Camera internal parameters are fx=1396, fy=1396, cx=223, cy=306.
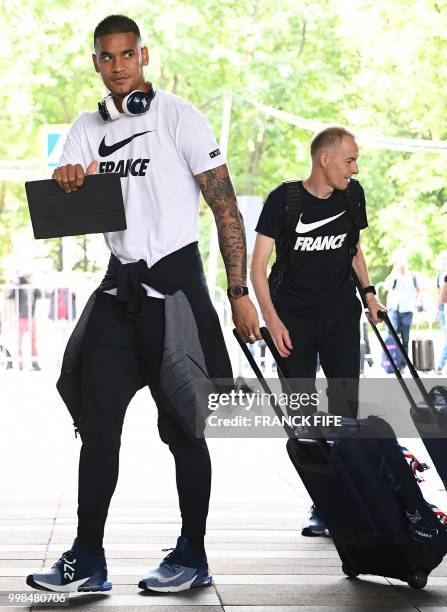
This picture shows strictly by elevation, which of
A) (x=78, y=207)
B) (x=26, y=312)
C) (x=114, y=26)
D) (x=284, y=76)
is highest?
(x=284, y=76)

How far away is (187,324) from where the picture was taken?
4.41m

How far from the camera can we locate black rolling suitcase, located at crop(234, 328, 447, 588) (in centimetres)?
429

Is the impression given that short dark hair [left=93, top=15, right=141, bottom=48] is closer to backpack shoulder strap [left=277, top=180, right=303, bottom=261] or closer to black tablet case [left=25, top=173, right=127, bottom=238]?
black tablet case [left=25, top=173, right=127, bottom=238]

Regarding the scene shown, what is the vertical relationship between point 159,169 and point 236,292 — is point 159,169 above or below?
above

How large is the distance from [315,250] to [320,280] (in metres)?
0.12

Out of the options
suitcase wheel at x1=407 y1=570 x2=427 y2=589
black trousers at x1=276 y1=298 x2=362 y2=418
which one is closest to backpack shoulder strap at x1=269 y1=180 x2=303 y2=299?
black trousers at x1=276 y1=298 x2=362 y2=418

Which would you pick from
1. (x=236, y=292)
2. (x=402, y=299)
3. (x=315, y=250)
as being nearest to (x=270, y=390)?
(x=236, y=292)

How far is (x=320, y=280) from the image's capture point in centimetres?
533

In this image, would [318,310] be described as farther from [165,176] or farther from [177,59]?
[177,59]

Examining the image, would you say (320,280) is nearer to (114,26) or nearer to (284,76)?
(114,26)

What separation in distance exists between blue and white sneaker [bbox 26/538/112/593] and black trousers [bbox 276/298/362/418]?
51.7 inches

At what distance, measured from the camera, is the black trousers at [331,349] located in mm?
5391

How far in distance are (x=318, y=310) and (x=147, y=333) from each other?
44.2 inches

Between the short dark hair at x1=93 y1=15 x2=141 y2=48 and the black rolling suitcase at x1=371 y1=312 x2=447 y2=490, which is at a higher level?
the short dark hair at x1=93 y1=15 x2=141 y2=48
